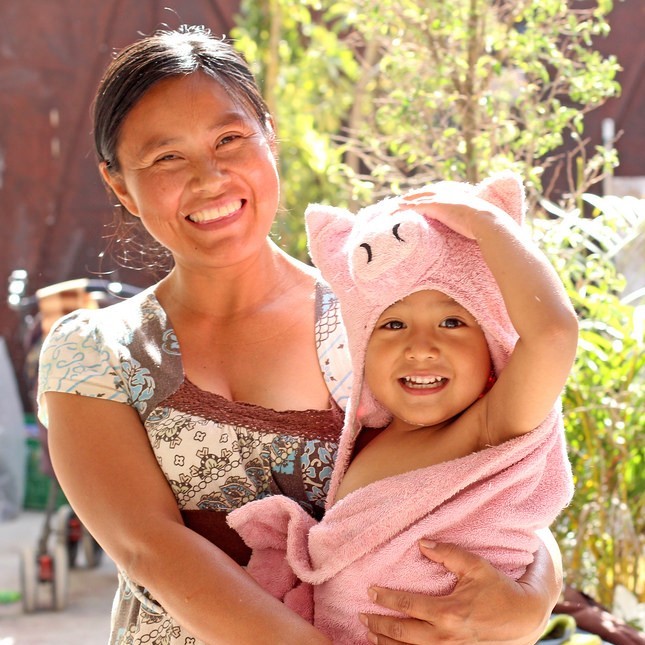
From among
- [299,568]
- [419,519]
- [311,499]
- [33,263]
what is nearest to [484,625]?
[419,519]

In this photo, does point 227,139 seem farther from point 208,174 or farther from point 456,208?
point 456,208

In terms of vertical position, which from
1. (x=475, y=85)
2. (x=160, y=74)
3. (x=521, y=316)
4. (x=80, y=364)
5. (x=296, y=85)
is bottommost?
(x=80, y=364)

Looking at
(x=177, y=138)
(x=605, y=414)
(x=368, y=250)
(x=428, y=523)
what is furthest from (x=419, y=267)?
(x=605, y=414)

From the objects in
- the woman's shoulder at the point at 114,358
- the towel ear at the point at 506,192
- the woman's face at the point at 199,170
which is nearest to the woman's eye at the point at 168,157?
the woman's face at the point at 199,170

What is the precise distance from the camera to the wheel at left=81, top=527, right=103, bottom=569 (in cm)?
563

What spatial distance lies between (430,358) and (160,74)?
2.03 ft

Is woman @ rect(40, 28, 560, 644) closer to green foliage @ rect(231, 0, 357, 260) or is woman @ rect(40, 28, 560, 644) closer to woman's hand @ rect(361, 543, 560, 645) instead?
woman's hand @ rect(361, 543, 560, 645)

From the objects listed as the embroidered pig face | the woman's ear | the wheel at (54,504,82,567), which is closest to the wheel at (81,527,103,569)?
the wheel at (54,504,82,567)

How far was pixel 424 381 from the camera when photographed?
1.51 meters

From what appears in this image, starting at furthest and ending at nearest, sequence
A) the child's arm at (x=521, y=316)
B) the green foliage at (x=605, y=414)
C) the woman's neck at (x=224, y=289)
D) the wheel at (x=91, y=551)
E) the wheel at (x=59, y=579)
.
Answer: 1. the wheel at (x=91, y=551)
2. the wheel at (x=59, y=579)
3. the green foliage at (x=605, y=414)
4. the woman's neck at (x=224, y=289)
5. the child's arm at (x=521, y=316)

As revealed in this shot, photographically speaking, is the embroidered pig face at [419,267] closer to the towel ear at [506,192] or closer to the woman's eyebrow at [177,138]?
the towel ear at [506,192]

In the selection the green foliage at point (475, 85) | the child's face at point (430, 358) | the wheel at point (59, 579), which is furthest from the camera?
the wheel at point (59, 579)

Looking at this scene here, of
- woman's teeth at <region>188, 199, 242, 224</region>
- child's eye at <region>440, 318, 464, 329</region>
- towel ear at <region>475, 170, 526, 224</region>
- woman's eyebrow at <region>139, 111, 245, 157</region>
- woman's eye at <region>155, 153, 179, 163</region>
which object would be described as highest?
woman's eyebrow at <region>139, 111, 245, 157</region>

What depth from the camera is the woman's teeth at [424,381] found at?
59.1 inches
